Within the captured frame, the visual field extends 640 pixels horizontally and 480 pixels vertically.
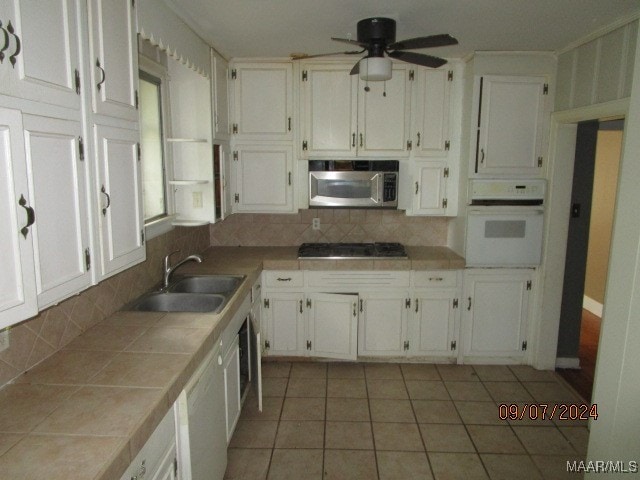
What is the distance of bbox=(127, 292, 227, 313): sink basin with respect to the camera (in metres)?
2.48

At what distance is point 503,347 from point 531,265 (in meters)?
0.69

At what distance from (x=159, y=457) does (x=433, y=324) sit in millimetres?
2500

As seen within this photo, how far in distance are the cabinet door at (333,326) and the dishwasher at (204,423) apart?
1.37 m

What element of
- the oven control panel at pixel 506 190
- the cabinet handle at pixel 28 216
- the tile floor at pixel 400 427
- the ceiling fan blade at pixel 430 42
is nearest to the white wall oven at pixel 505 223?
the oven control panel at pixel 506 190

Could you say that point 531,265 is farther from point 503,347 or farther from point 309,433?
point 309,433

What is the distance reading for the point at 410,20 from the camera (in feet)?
8.20

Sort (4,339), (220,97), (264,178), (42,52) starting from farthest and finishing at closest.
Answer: (264,178) → (220,97) → (4,339) → (42,52)

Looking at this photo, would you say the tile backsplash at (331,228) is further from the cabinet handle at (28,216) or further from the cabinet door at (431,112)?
the cabinet handle at (28,216)

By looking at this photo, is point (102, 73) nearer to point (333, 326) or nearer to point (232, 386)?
point (232, 386)

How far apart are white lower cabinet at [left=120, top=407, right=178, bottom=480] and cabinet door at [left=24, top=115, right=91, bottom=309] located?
1.71 ft

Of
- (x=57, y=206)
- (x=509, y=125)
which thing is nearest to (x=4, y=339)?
(x=57, y=206)

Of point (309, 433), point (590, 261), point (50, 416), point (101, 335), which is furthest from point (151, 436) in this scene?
point (590, 261)

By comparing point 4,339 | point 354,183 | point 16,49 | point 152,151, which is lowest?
point 4,339

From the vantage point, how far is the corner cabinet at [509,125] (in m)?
Result: 3.22
